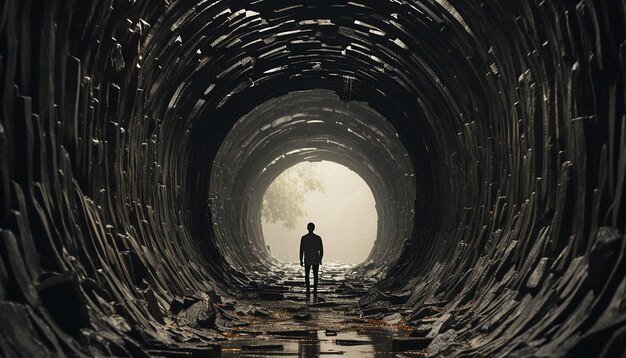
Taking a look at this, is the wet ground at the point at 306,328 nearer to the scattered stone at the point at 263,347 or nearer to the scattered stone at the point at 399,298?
the scattered stone at the point at 263,347

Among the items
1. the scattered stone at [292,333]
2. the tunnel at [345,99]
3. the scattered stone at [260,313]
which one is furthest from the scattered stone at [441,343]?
the scattered stone at [260,313]

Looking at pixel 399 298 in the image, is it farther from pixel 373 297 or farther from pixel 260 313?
pixel 260 313

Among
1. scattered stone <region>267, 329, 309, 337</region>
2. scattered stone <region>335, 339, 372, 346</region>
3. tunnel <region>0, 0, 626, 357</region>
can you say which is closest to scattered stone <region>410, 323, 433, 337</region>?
tunnel <region>0, 0, 626, 357</region>

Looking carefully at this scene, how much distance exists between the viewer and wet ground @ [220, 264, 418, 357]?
12.0 meters

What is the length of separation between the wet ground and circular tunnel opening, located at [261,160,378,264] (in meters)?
62.2

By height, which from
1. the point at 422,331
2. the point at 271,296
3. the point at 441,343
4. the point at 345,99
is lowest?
the point at 441,343

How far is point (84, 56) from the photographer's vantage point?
11.6 m

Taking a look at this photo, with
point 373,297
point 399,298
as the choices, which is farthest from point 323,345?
point 373,297

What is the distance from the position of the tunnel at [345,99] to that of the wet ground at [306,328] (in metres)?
0.29

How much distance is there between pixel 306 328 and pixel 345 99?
489 inches

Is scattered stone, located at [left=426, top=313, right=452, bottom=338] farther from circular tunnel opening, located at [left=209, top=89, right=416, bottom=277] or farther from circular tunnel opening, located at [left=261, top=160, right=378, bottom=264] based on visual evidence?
circular tunnel opening, located at [left=261, top=160, right=378, bottom=264]

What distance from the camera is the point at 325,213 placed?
Answer: 142m

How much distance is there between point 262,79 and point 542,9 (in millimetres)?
14892

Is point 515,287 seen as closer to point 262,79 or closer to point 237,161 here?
point 262,79
